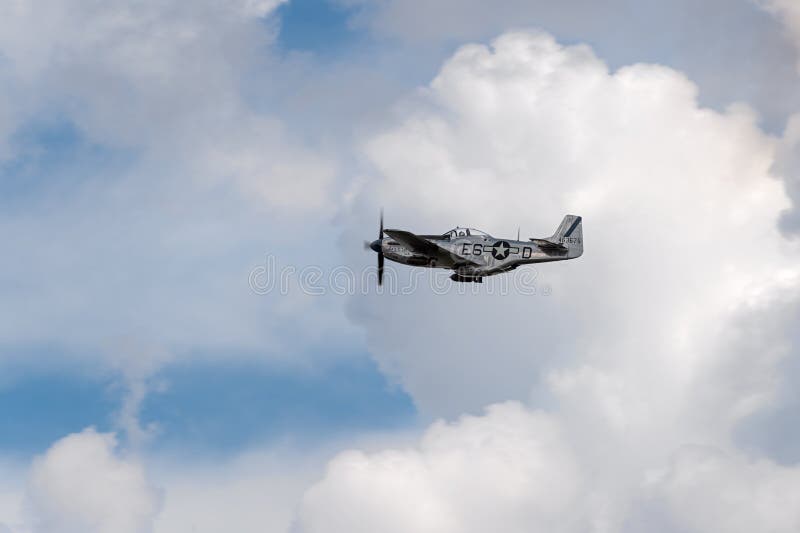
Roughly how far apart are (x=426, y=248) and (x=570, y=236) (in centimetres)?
1141

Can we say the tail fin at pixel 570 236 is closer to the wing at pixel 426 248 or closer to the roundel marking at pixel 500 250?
the roundel marking at pixel 500 250

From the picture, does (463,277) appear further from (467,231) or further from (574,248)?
(574,248)

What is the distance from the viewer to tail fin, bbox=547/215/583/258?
286ft

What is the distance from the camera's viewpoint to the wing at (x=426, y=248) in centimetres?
8256

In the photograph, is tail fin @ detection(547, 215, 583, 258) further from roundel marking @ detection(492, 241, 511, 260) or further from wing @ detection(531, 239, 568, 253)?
roundel marking @ detection(492, 241, 511, 260)

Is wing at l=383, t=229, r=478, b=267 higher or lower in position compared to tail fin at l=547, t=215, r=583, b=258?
lower

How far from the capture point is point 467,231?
84.5 m

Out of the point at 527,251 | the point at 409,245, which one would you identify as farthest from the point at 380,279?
the point at 527,251

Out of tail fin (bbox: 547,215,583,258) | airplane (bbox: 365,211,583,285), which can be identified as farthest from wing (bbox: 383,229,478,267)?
→ tail fin (bbox: 547,215,583,258)

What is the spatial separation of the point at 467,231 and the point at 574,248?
8543 millimetres

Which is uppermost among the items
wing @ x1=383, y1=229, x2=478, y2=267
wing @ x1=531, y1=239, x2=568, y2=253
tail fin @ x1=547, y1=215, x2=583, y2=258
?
tail fin @ x1=547, y1=215, x2=583, y2=258

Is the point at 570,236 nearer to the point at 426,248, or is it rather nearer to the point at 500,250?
the point at 500,250

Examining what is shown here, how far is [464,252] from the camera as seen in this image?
276 feet

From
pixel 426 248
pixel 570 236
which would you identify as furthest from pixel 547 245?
pixel 426 248
